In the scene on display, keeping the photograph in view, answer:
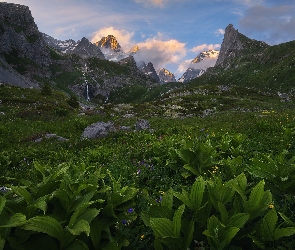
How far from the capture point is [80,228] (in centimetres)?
317

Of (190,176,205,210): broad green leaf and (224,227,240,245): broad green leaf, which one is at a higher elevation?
(190,176,205,210): broad green leaf

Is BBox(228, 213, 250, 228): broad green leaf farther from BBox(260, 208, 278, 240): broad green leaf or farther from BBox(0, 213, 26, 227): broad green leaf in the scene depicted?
BBox(0, 213, 26, 227): broad green leaf

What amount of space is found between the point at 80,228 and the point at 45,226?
0.40m

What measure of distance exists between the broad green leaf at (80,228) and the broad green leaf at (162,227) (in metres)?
0.86

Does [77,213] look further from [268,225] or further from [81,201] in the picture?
[268,225]

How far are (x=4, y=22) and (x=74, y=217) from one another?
732 feet

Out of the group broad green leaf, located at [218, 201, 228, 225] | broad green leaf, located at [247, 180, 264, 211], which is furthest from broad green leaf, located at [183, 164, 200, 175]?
broad green leaf, located at [218, 201, 228, 225]

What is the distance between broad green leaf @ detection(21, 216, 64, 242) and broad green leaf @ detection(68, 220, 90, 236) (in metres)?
0.17

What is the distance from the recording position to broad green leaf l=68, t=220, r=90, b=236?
3072mm

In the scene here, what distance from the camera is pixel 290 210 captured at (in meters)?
4.42

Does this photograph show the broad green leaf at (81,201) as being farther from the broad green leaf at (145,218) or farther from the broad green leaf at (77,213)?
the broad green leaf at (145,218)

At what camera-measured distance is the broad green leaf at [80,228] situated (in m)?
3.07

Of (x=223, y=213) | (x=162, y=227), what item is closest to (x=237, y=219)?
(x=223, y=213)

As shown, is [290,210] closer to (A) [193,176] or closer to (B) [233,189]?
(B) [233,189]
